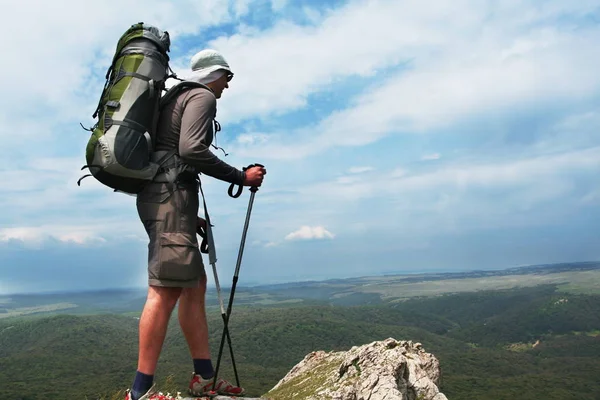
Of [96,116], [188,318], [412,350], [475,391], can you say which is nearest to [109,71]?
[96,116]

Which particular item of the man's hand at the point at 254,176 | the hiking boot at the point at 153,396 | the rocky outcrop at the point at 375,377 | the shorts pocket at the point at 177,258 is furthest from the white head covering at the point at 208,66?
the rocky outcrop at the point at 375,377

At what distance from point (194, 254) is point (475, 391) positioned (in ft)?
567

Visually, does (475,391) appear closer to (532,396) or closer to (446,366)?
(532,396)

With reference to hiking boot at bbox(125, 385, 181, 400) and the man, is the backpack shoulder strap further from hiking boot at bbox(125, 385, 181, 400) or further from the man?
hiking boot at bbox(125, 385, 181, 400)

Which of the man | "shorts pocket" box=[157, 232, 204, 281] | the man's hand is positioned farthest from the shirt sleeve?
"shorts pocket" box=[157, 232, 204, 281]

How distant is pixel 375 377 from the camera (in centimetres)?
970

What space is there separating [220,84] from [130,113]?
57.2 inches

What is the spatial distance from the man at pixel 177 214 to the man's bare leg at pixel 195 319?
0.01m

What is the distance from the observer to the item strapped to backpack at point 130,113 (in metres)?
5.63

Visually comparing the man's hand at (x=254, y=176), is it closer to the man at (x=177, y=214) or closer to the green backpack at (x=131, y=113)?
the man at (x=177, y=214)

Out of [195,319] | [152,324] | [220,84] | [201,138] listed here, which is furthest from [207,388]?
[220,84]

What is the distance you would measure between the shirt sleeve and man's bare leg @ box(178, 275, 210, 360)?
154cm

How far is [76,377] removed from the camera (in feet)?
577

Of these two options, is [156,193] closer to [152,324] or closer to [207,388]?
[152,324]
